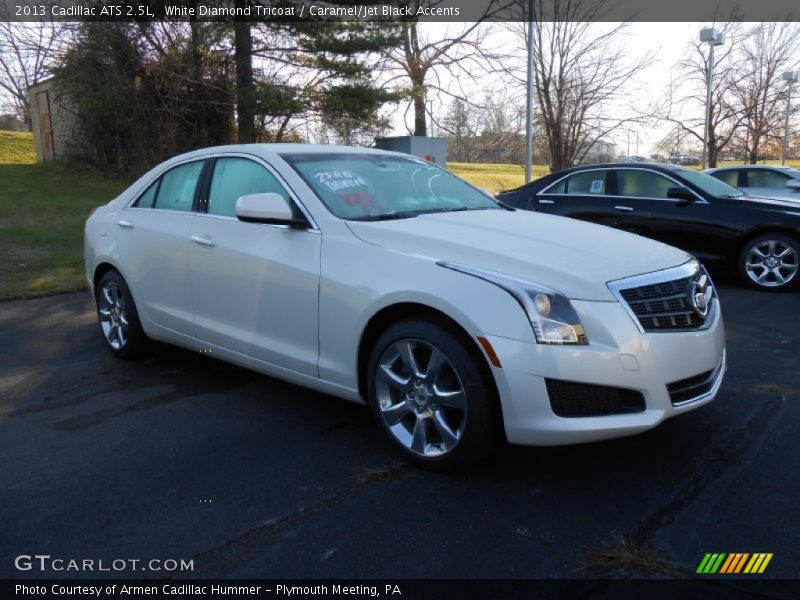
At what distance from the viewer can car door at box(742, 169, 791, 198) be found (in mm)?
13328

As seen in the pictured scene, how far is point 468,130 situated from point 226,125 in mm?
20568

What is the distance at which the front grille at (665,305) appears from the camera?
10.4ft

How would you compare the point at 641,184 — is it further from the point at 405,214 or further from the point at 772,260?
the point at 405,214

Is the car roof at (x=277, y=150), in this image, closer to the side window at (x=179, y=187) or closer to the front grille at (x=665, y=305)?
the side window at (x=179, y=187)

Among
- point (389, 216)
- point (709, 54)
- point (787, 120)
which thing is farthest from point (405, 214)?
point (787, 120)

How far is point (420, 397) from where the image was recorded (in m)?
3.39

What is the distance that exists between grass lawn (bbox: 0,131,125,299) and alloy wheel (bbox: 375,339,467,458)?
577cm

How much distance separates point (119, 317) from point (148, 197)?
0.96 meters

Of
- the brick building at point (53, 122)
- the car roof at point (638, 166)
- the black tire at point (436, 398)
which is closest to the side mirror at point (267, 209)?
the black tire at point (436, 398)

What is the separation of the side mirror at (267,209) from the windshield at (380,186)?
23 cm

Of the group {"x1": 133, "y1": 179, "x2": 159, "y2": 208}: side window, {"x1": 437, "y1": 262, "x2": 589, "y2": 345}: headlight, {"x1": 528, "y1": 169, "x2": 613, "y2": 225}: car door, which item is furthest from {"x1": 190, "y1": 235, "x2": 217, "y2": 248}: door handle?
{"x1": 528, "y1": 169, "x2": 613, "y2": 225}: car door

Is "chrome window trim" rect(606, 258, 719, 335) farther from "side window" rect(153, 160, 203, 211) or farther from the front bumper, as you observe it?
"side window" rect(153, 160, 203, 211)

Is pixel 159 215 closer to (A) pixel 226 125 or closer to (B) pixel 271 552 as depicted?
(B) pixel 271 552

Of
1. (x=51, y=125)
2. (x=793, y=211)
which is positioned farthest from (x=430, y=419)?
(x=51, y=125)
